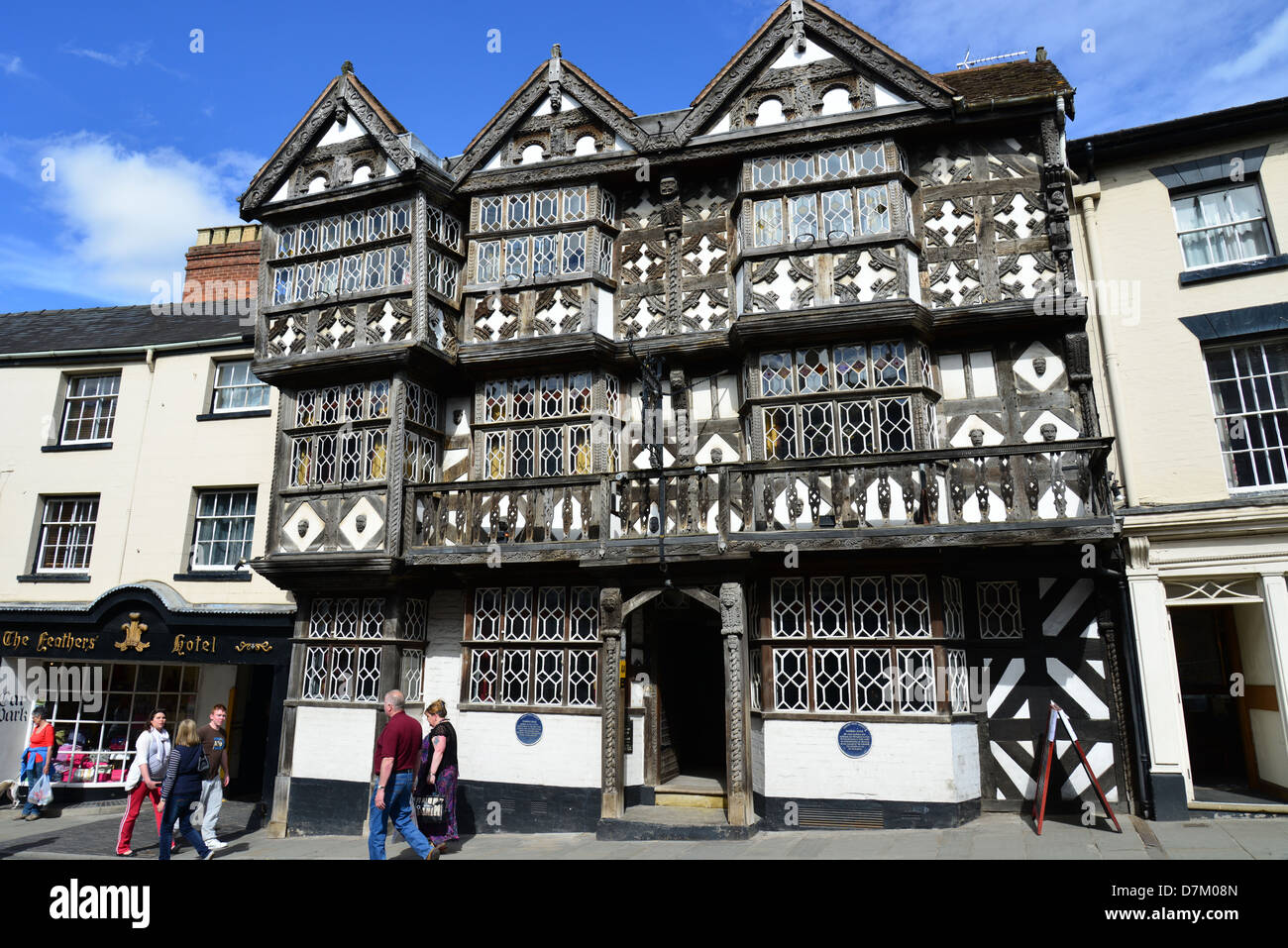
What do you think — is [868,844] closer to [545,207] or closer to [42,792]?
[545,207]

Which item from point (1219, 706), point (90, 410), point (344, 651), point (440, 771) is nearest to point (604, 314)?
point (344, 651)

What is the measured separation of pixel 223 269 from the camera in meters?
19.2

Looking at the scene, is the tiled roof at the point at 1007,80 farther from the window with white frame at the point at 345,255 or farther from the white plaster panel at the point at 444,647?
the white plaster panel at the point at 444,647

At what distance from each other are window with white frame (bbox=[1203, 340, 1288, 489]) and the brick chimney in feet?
59.9

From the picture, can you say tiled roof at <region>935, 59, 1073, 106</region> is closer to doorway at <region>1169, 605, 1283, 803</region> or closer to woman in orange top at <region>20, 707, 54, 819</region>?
doorway at <region>1169, 605, 1283, 803</region>

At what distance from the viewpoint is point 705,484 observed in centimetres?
1154

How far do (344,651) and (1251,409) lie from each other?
1332 cm

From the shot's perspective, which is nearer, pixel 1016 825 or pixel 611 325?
pixel 1016 825

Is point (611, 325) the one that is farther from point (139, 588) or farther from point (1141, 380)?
point (139, 588)

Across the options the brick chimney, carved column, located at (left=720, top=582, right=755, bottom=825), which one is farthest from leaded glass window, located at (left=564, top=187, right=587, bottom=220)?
the brick chimney

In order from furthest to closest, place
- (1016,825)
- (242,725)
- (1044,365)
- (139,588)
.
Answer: (242,725) < (139,588) < (1044,365) < (1016,825)

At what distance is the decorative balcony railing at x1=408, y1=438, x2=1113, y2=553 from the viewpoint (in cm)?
1038
